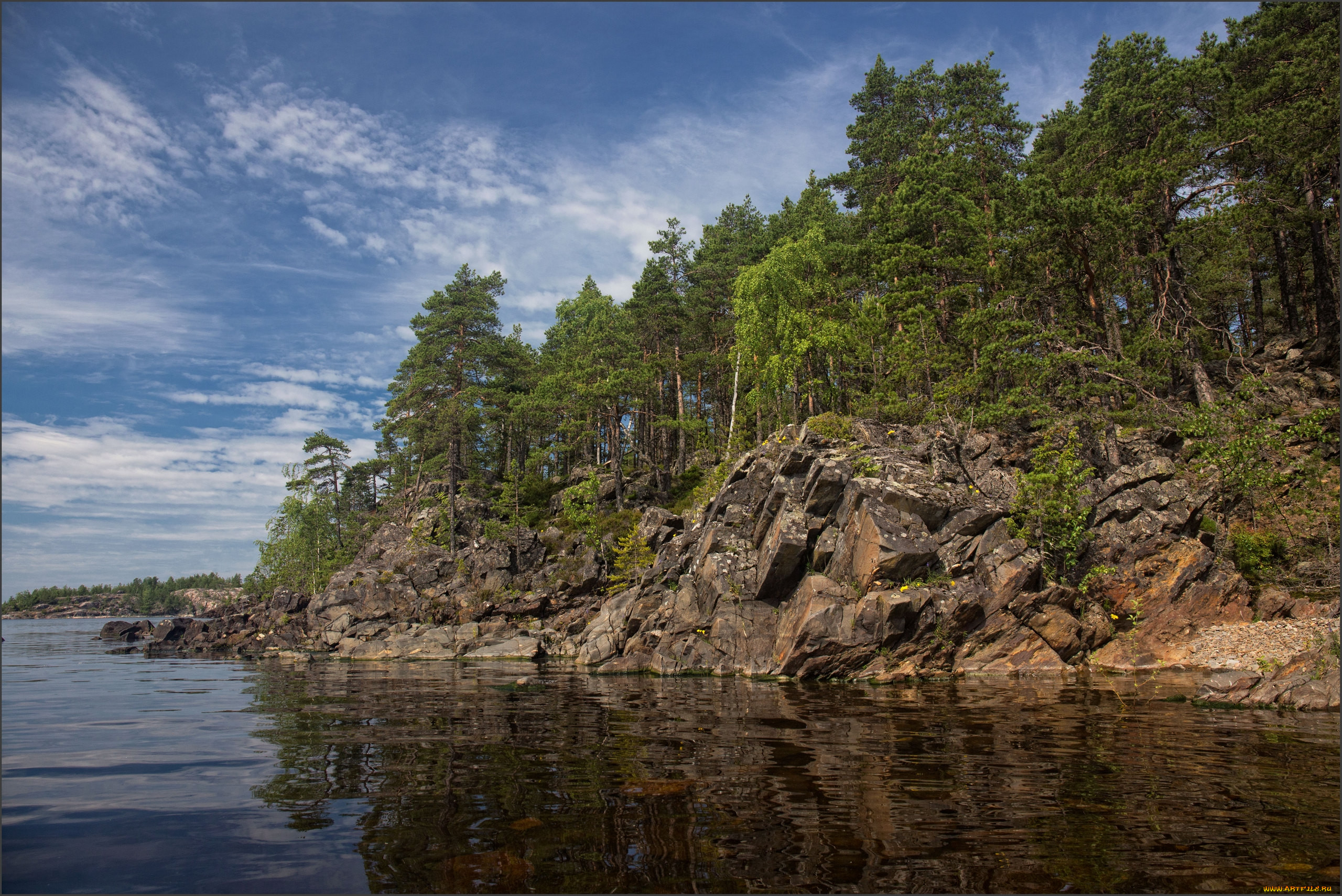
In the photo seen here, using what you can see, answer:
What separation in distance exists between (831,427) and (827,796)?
2697cm

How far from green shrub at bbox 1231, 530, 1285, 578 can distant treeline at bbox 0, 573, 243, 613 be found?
578 ft

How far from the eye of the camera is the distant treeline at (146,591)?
500 ft

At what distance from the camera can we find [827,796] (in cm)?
738

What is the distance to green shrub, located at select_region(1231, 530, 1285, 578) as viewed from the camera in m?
23.7

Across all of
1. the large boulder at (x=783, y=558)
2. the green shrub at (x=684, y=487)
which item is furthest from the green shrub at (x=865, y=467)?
the green shrub at (x=684, y=487)

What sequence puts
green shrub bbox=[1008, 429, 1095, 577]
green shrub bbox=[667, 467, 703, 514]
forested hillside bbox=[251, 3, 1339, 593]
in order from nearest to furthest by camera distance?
1. green shrub bbox=[1008, 429, 1095, 577]
2. forested hillside bbox=[251, 3, 1339, 593]
3. green shrub bbox=[667, 467, 703, 514]

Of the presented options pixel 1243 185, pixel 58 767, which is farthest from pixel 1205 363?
pixel 58 767

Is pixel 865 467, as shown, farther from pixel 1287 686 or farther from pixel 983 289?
pixel 983 289

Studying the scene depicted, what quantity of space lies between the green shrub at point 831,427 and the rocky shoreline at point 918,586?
0.60 metres

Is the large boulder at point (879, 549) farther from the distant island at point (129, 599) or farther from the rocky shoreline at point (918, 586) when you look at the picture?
the distant island at point (129, 599)

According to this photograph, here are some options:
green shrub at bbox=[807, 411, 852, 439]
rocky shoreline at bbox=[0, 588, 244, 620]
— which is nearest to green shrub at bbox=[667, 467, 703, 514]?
green shrub at bbox=[807, 411, 852, 439]

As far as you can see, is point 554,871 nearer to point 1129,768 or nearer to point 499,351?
point 1129,768

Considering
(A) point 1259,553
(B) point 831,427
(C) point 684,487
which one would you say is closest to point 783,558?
(B) point 831,427

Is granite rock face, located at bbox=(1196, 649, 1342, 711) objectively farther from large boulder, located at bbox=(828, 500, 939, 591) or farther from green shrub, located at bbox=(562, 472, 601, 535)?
green shrub, located at bbox=(562, 472, 601, 535)
